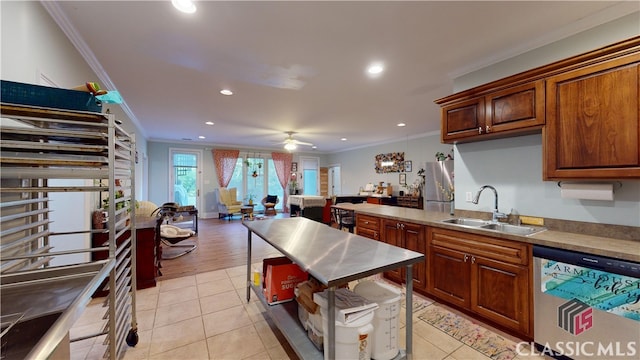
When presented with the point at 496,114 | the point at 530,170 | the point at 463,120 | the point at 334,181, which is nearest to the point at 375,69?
the point at 463,120

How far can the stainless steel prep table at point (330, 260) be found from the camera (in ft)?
3.98

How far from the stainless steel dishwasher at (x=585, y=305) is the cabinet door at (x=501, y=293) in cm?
8

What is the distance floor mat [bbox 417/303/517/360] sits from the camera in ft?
5.95

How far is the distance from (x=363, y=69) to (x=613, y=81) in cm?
198

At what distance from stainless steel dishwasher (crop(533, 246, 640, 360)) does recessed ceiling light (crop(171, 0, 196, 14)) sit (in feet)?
10.1

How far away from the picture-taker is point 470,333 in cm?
203

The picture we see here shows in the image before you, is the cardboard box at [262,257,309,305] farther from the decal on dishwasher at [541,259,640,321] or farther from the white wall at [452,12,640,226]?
the white wall at [452,12,640,226]

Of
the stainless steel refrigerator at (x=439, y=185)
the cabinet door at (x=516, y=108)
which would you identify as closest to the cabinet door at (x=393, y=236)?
the cabinet door at (x=516, y=108)

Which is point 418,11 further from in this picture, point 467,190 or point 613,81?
point 467,190

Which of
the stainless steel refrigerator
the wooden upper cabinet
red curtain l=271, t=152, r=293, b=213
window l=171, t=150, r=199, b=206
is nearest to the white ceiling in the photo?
the wooden upper cabinet

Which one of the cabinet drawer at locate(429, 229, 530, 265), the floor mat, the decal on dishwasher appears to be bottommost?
the floor mat

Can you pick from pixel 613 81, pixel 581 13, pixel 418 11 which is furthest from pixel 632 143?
pixel 418 11

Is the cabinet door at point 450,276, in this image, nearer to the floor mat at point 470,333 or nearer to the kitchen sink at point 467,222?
the floor mat at point 470,333

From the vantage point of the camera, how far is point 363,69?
2.78m
